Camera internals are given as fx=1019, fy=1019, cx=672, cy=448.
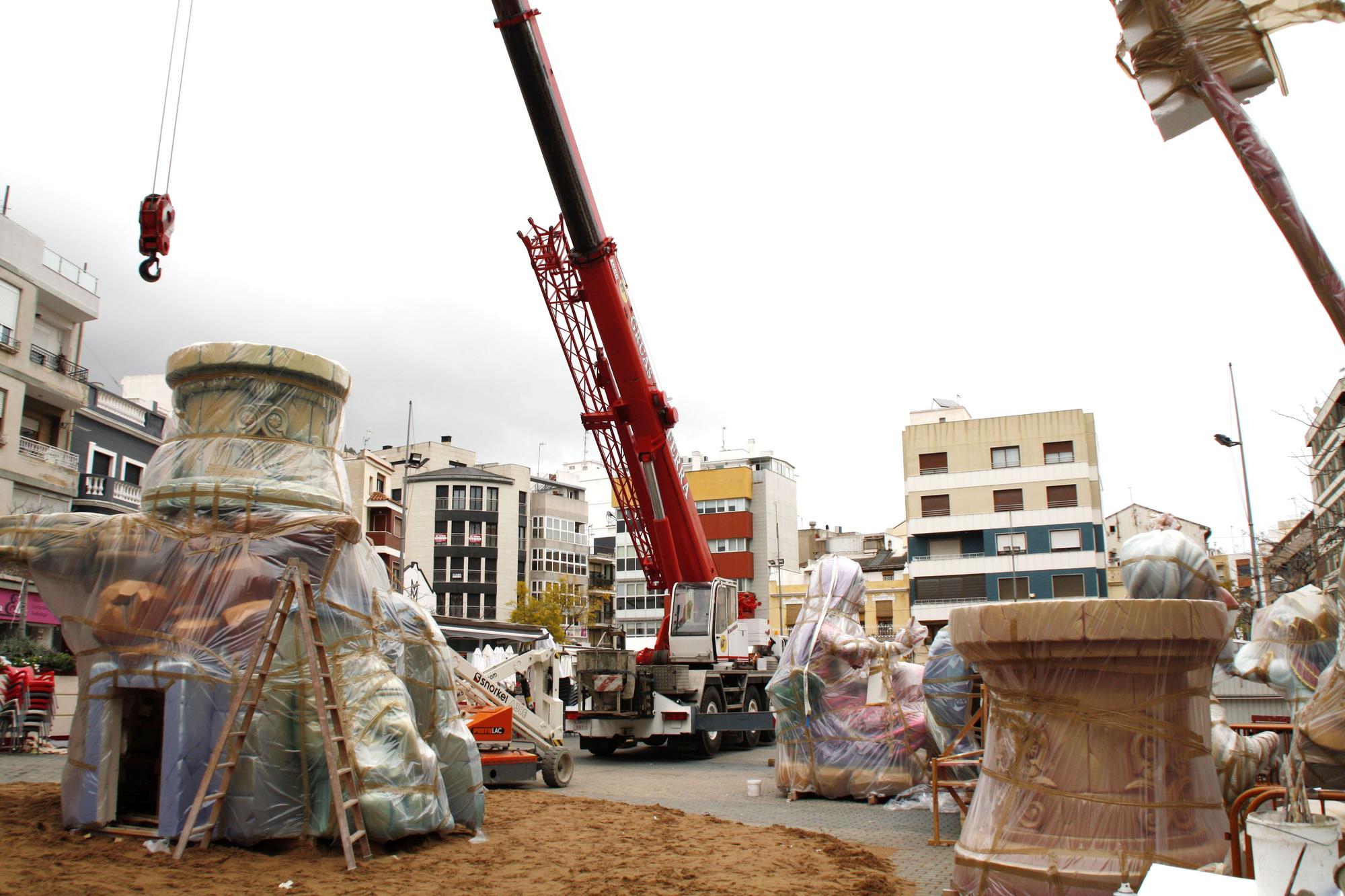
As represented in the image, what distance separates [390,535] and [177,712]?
4470cm

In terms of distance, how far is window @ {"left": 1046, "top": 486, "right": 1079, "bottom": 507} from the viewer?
45.1 meters

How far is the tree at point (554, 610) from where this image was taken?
5419cm

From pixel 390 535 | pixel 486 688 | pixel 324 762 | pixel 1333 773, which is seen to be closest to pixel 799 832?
pixel 324 762

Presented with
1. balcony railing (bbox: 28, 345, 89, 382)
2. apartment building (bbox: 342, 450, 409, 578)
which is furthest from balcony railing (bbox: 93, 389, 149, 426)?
apartment building (bbox: 342, 450, 409, 578)

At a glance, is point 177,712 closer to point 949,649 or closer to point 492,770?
point 492,770

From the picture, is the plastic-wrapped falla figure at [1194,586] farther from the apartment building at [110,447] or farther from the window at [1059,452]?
the window at [1059,452]

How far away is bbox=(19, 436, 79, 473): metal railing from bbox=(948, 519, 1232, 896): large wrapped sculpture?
2764 cm

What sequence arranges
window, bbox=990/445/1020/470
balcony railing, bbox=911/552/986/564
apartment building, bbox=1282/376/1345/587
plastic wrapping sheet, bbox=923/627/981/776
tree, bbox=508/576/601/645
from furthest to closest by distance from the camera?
tree, bbox=508/576/601/645 → window, bbox=990/445/1020/470 → balcony railing, bbox=911/552/986/564 → apartment building, bbox=1282/376/1345/587 → plastic wrapping sheet, bbox=923/627/981/776

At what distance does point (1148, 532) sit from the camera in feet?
21.3

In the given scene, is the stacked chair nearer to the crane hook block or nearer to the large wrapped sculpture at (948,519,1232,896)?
the crane hook block

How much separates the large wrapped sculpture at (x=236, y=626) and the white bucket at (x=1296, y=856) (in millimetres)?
6189

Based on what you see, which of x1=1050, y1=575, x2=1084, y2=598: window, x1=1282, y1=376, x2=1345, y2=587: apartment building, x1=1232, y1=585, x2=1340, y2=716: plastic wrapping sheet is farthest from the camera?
x1=1050, y1=575, x2=1084, y2=598: window

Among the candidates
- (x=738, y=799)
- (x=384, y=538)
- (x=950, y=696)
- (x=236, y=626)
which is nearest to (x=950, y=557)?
(x=384, y=538)

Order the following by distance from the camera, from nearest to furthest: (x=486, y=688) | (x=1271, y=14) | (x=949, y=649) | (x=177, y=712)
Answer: (x=1271, y=14) → (x=177, y=712) → (x=949, y=649) → (x=486, y=688)
